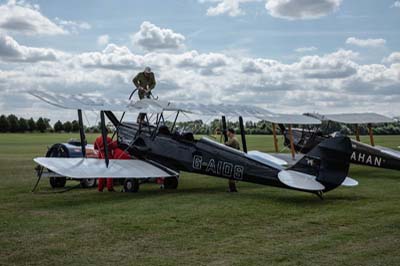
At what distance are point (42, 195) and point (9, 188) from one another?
174cm

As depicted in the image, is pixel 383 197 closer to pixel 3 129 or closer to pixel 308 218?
pixel 308 218

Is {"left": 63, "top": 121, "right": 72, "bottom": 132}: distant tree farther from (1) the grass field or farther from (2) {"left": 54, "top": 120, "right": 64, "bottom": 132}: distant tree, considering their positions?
(1) the grass field

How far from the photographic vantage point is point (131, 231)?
284 inches

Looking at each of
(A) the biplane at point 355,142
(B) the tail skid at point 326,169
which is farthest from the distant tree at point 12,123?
(B) the tail skid at point 326,169

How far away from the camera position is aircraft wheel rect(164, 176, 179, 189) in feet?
42.0

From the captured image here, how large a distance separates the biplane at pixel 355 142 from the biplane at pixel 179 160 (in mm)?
3874

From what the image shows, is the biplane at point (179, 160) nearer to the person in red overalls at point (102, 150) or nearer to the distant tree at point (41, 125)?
the person in red overalls at point (102, 150)

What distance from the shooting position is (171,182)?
507 inches

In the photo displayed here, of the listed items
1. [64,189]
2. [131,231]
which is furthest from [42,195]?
[131,231]

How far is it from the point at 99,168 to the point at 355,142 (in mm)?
8594

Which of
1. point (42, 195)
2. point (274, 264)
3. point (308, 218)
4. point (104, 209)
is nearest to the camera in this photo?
point (274, 264)

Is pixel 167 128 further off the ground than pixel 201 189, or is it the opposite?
pixel 167 128

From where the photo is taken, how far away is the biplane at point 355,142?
1523 cm

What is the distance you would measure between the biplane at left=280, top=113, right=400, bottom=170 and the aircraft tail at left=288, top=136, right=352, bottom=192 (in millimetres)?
5984
